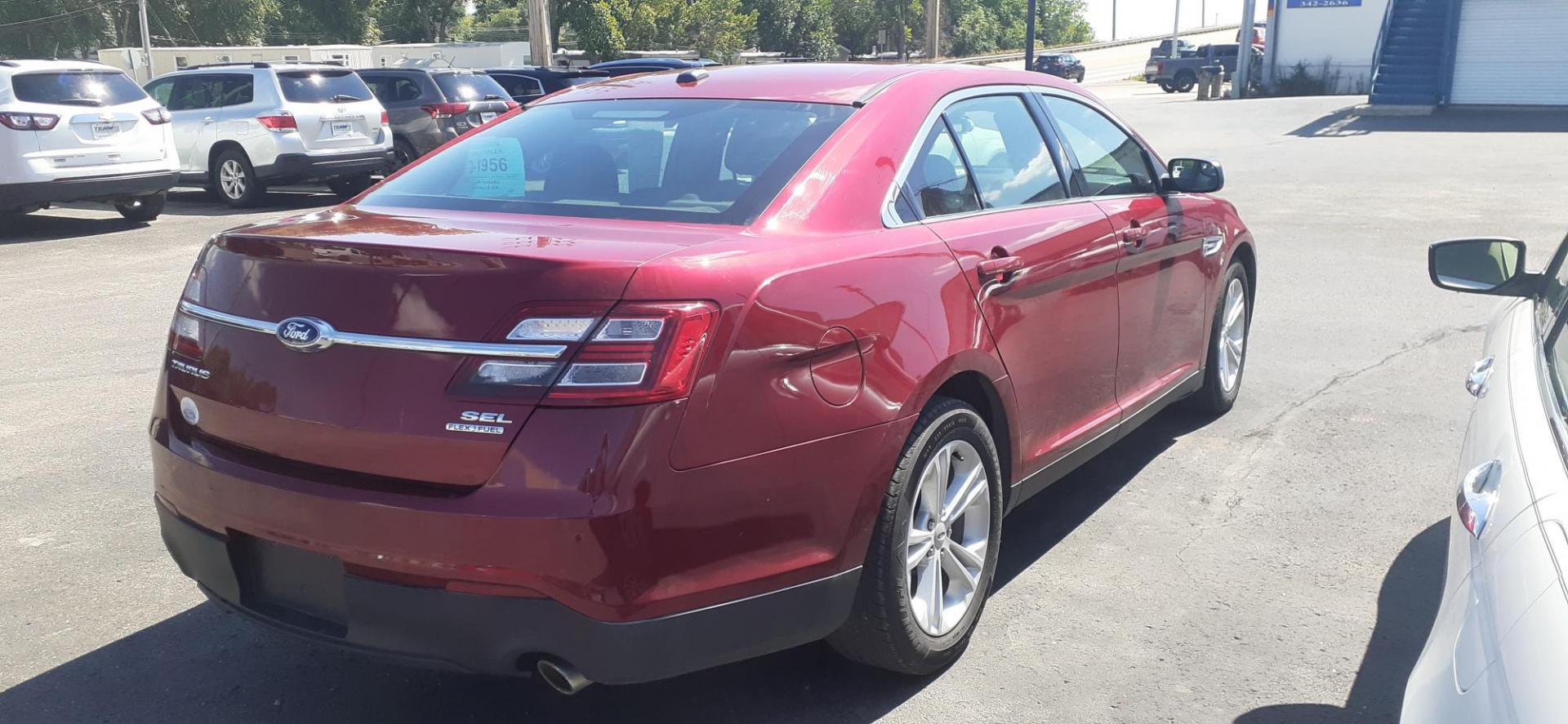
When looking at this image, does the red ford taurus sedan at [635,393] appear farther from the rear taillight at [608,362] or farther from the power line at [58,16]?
the power line at [58,16]

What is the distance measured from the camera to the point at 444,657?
2.80m

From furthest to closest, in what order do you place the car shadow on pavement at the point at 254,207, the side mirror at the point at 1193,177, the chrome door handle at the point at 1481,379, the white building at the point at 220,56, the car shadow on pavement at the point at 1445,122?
1. the white building at the point at 220,56
2. the car shadow on pavement at the point at 1445,122
3. the car shadow on pavement at the point at 254,207
4. the side mirror at the point at 1193,177
5. the chrome door handle at the point at 1481,379

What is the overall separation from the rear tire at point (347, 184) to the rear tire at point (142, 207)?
2.52 m

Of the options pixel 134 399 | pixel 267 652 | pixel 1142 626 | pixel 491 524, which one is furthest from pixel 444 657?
pixel 134 399

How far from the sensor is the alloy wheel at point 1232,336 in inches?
232

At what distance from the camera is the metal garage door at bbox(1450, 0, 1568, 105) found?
27859mm

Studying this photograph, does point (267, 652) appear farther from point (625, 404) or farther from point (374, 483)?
point (625, 404)

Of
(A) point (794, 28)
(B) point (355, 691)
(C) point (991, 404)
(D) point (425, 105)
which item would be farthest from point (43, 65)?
(A) point (794, 28)

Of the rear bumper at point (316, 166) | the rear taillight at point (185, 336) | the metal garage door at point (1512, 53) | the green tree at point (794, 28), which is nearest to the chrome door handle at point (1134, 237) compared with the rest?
the rear taillight at point (185, 336)

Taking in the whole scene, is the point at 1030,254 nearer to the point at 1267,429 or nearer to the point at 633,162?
the point at 633,162

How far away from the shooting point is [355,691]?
11.5 feet

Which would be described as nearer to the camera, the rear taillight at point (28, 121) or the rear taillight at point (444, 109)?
the rear taillight at point (28, 121)

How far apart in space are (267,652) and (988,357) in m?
2.24

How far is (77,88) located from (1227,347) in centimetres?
1157
